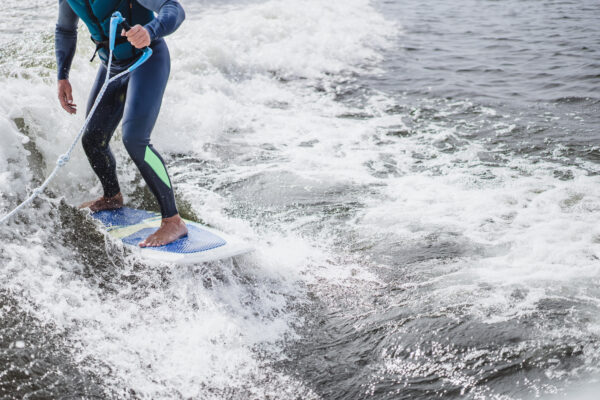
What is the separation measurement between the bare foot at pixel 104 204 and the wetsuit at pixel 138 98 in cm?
42

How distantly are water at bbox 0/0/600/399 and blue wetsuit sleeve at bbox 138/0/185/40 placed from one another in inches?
57.6

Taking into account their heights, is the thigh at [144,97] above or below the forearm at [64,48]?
below

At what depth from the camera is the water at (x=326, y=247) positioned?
2.93 m

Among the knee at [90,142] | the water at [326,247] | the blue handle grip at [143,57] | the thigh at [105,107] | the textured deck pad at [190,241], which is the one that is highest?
the blue handle grip at [143,57]

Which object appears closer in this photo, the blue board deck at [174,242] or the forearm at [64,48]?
the blue board deck at [174,242]

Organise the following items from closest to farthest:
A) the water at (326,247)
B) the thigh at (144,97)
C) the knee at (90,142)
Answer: the water at (326,247), the thigh at (144,97), the knee at (90,142)

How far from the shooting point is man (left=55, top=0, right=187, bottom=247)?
11.1 feet

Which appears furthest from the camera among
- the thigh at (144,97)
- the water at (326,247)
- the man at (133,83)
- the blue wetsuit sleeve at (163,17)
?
the thigh at (144,97)

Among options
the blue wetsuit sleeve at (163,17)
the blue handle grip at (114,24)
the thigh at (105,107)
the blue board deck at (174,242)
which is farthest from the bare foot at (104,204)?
the blue wetsuit sleeve at (163,17)

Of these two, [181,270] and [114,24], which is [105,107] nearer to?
[114,24]

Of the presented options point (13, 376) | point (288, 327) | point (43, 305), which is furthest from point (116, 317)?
point (288, 327)

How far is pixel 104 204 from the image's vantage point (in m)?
4.39

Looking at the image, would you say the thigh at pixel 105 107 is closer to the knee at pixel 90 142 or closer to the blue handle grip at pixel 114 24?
the knee at pixel 90 142

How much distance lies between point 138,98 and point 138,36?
1.88 feet
